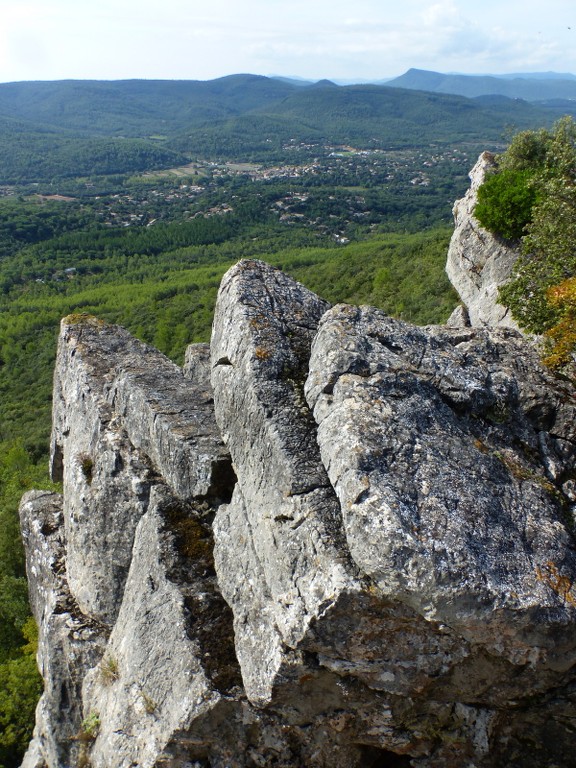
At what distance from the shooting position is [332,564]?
27.5 ft

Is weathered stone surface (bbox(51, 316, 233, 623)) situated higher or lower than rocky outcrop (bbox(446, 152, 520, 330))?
lower

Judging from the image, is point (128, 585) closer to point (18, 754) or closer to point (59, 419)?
point (59, 419)

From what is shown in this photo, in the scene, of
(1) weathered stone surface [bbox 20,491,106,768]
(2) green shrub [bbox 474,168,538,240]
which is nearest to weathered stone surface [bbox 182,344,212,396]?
(1) weathered stone surface [bbox 20,491,106,768]

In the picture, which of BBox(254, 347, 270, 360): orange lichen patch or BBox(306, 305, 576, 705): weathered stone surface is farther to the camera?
BBox(254, 347, 270, 360): orange lichen patch

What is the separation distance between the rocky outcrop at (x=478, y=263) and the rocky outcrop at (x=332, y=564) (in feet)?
33.7

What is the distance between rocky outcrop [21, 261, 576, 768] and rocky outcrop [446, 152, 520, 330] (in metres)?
10.3

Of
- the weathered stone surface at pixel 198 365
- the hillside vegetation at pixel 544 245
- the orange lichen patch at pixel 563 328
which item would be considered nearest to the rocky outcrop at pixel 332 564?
the orange lichen patch at pixel 563 328

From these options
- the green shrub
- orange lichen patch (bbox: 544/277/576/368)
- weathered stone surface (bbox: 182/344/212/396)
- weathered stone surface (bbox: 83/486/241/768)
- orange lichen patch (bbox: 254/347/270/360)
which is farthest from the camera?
the green shrub

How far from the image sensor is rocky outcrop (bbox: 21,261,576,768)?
8125 millimetres

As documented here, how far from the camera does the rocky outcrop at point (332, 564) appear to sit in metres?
8.12

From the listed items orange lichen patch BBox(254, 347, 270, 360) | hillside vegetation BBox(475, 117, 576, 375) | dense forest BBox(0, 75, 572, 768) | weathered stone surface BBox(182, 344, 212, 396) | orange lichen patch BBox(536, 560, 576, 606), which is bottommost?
dense forest BBox(0, 75, 572, 768)

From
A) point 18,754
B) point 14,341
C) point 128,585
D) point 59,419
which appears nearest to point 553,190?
point 128,585

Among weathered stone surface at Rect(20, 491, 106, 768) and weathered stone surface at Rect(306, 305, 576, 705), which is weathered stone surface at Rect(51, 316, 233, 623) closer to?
weathered stone surface at Rect(20, 491, 106, 768)

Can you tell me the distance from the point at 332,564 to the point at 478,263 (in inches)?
799
